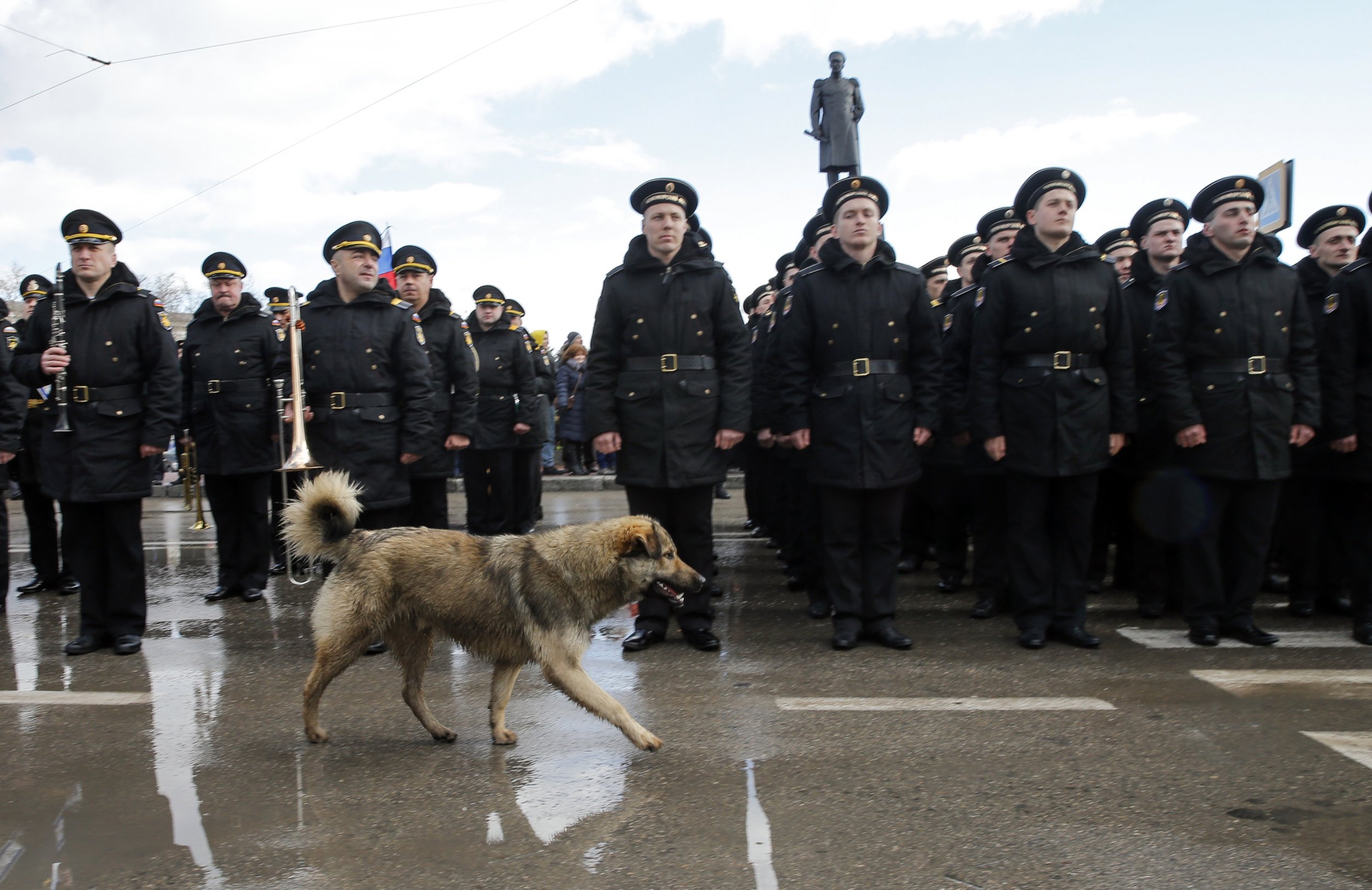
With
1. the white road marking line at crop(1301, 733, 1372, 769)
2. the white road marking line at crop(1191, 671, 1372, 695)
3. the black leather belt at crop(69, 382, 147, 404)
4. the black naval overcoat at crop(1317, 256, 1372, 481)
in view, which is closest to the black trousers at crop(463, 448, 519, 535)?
the black leather belt at crop(69, 382, 147, 404)

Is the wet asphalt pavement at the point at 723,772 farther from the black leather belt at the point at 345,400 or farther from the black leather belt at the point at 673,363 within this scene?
the black leather belt at the point at 673,363

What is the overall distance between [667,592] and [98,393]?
405 centimetres

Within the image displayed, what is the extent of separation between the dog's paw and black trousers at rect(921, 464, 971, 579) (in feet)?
15.2

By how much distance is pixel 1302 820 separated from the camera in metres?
3.73

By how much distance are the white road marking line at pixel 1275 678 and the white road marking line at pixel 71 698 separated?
5297 millimetres

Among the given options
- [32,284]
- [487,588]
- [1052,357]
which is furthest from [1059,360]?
[32,284]

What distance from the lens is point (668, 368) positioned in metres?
6.48

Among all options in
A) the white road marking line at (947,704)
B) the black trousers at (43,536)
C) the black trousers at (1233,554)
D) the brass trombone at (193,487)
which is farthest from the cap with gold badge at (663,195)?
the brass trombone at (193,487)

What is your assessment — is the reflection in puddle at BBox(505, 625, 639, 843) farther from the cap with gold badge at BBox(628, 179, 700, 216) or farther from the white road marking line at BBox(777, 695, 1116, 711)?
the cap with gold badge at BBox(628, 179, 700, 216)

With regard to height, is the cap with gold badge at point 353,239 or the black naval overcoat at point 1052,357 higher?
the cap with gold badge at point 353,239

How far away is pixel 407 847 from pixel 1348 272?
6.27m

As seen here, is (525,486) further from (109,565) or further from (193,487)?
(109,565)

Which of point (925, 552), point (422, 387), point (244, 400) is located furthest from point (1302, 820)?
point (244, 400)

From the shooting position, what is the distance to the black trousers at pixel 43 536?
29.6ft
